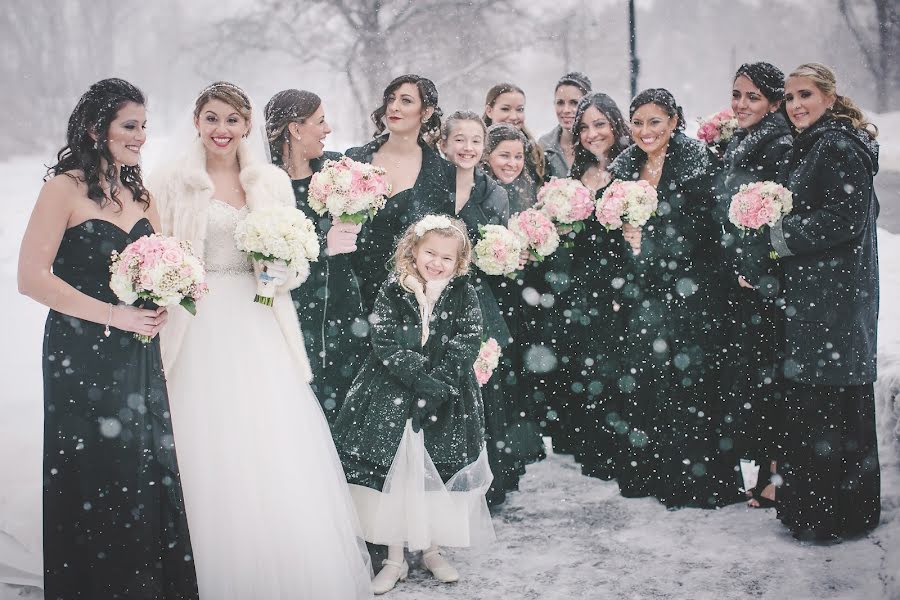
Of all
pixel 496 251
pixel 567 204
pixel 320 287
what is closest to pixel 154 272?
pixel 320 287

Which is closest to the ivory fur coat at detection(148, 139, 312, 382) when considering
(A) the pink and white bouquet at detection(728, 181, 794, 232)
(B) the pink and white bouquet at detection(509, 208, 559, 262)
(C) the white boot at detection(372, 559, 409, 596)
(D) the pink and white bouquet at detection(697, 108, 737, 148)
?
(C) the white boot at detection(372, 559, 409, 596)

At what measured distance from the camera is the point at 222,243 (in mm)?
3881

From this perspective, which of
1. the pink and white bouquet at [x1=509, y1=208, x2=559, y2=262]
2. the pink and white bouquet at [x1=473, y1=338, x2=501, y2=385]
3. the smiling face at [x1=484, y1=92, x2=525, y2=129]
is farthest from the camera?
the smiling face at [x1=484, y1=92, x2=525, y2=129]

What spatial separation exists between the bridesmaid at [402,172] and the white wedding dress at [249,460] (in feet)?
3.84

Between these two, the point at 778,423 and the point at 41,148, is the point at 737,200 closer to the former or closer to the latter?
the point at 778,423

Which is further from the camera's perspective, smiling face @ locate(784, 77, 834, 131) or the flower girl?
smiling face @ locate(784, 77, 834, 131)

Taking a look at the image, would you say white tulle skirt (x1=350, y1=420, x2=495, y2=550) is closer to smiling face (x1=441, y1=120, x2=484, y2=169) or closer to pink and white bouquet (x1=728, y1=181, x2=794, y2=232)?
smiling face (x1=441, y1=120, x2=484, y2=169)

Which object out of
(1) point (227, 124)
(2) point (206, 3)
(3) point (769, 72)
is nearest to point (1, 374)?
(1) point (227, 124)

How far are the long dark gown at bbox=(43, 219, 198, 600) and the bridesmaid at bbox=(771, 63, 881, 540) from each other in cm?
357

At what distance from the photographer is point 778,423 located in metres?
5.00

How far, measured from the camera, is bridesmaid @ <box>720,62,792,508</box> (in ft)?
16.1

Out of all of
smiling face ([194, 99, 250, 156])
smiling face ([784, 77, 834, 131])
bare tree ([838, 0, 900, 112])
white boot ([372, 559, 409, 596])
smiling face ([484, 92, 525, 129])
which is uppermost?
bare tree ([838, 0, 900, 112])

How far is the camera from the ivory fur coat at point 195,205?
364cm

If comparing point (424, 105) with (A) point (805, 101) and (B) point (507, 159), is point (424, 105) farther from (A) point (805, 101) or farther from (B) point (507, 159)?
(A) point (805, 101)
